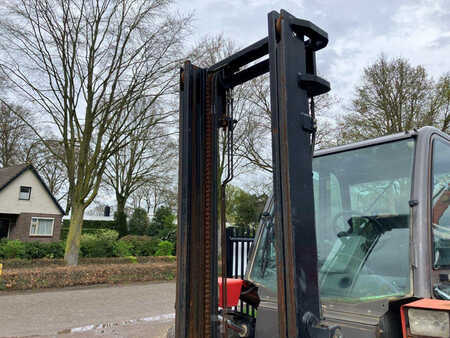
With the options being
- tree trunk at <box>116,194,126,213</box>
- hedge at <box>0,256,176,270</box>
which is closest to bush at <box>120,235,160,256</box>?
hedge at <box>0,256,176,270</box>

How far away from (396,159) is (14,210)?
33.7 m

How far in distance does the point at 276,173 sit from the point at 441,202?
129 cm

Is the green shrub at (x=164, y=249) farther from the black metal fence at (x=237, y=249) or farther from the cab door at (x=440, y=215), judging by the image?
the cab door at (x=440, y=215)

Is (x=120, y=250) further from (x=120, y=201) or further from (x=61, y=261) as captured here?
(x=120, y=201)

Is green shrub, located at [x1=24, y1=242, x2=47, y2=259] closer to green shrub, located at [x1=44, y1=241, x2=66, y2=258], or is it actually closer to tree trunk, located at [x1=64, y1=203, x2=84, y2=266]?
green shrub, located at [x1=44, y1=241, x2=66, y2=258]

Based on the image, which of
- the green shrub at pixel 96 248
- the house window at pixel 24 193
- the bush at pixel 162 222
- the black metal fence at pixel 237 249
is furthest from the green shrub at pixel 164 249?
the black metal fence at pixel 237 249

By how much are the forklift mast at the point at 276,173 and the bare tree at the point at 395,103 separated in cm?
1623

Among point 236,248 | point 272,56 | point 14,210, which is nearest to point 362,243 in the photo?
point 272,56

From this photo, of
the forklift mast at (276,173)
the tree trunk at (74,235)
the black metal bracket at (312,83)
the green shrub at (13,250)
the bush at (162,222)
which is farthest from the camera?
the bush at (162,222)

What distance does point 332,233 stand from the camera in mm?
2426

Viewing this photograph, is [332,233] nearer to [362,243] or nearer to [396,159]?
[362,243]

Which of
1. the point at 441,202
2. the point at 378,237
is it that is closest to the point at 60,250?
the point at 378,237

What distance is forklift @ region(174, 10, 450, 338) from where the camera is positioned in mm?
1642

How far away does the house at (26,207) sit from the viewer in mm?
30109
